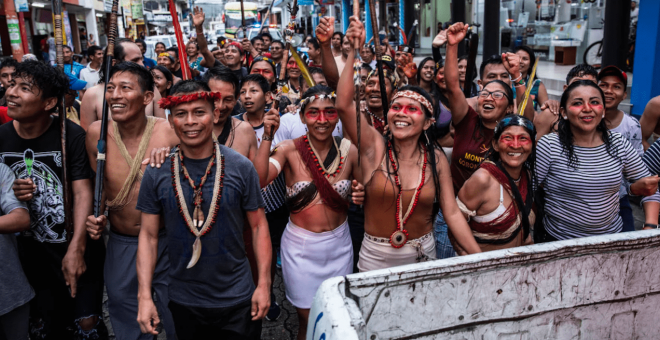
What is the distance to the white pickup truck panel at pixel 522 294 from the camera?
1.93 meters

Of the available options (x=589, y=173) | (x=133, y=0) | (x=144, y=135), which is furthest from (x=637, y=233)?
(x=133, y=0)

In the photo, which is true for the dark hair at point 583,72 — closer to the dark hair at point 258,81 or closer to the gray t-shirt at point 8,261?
the dark hair at point 258,81

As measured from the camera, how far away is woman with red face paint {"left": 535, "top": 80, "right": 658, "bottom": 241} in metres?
2.87

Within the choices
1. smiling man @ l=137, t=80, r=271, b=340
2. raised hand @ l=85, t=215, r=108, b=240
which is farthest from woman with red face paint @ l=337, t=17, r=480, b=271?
raised hand @ l=85, t=215, r=108, b=240

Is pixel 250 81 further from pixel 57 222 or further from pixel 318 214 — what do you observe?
pixel 57 222

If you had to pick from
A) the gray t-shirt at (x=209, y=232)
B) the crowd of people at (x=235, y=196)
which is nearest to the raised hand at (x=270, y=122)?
the crowd of people at (x=235, y=196)

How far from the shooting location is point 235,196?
239 centimetres

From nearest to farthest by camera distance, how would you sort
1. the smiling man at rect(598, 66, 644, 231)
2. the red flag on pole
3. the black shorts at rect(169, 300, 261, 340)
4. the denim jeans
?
the black shorts at rect(169, 300, 261, 340), the denim jeans, the red flag on pole, the smiling man at rect(598, 66, 644, 231)

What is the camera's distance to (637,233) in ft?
7.13

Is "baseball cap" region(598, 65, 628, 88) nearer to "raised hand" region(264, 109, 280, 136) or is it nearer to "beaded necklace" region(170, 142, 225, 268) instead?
"raised hand" region(264, 109, 280, 136)

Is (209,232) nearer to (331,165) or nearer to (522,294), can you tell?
(331,165)

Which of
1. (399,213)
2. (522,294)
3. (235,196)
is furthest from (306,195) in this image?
(522,294)

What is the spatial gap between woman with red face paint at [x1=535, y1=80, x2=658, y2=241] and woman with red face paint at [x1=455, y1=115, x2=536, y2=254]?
23 centimetres

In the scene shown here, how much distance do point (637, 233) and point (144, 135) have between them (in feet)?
8.67
